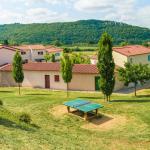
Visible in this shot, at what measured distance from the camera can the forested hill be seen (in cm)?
16476

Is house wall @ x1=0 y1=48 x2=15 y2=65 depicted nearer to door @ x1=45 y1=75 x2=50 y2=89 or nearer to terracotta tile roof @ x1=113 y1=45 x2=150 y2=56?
door @ x1=45 y1=75 x2=50 y2=89

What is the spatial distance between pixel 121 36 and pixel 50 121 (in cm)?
14839

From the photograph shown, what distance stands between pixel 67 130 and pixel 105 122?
12.5ft

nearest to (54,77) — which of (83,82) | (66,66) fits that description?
(83,82)

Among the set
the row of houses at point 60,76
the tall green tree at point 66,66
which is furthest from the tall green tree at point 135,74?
the row of houses at point 60,76

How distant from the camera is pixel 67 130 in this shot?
70.8ft

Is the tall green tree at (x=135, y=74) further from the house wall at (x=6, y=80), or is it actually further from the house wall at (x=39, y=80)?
the house wall at (x=6, y=80)

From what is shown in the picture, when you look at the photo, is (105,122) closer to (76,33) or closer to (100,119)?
(100,119)

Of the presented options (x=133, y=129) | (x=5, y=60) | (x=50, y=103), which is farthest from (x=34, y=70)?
(x=133, y=129)

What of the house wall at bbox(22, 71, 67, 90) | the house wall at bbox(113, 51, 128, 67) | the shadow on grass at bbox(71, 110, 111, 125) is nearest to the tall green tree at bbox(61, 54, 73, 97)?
the house wall at bbox(22, 71, 67, 90)

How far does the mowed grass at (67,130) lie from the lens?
14.6 meters

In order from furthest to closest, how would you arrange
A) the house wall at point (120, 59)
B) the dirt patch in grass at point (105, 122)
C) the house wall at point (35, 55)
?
the house wall at point (35, 55)
the house wall at point (120, 59)
the dirt patch in grass at point (105, 122)

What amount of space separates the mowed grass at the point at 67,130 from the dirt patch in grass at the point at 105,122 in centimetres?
49

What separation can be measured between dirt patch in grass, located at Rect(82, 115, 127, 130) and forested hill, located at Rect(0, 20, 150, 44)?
424ft
